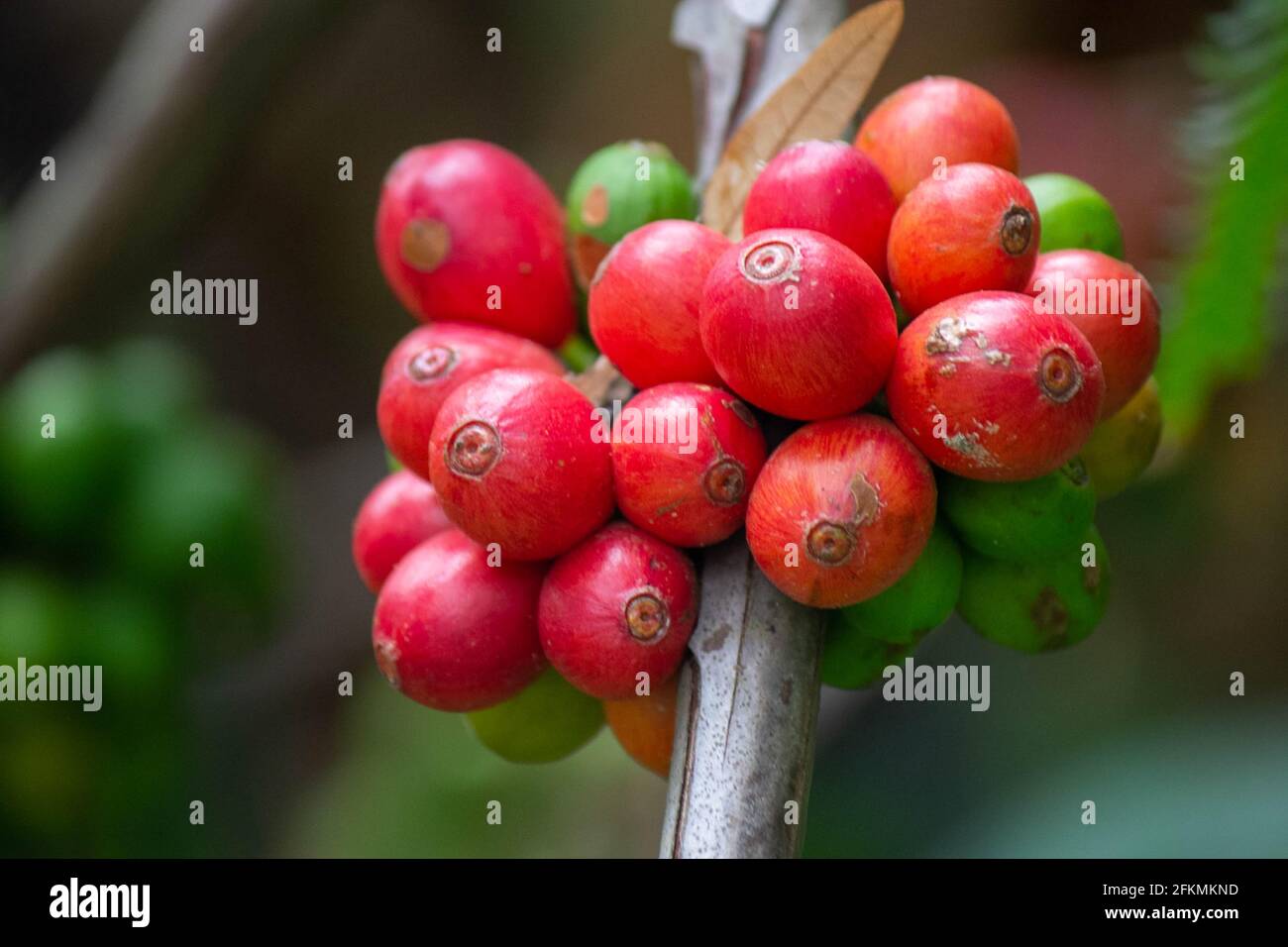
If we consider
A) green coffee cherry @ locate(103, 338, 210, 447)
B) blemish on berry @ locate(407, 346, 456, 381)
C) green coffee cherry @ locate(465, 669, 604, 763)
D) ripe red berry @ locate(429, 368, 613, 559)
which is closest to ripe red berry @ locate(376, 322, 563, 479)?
blemish on berry @ locate(407, 346, 456, 381)

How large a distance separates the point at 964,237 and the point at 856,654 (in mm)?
363

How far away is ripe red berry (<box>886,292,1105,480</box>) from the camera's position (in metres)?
0.80

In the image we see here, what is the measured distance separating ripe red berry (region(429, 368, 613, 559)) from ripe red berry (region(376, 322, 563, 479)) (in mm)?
100

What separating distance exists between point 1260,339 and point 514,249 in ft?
3.03

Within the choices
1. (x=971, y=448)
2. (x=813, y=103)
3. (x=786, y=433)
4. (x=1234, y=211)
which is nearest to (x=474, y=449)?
(x=786, y=433)

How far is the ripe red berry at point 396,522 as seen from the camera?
105cm

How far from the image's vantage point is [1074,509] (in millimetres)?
912

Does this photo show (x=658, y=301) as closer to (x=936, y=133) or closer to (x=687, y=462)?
(x=687, y=462)

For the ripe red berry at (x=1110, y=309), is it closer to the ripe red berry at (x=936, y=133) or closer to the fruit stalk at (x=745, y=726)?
the ripe red berry at (x=936, y=133)

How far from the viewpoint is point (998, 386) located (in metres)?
0.80

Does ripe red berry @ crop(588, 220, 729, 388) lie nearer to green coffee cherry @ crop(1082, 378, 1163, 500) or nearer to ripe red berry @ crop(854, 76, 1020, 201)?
ripe red berry @ crop(854, 76, 1020, 201)
